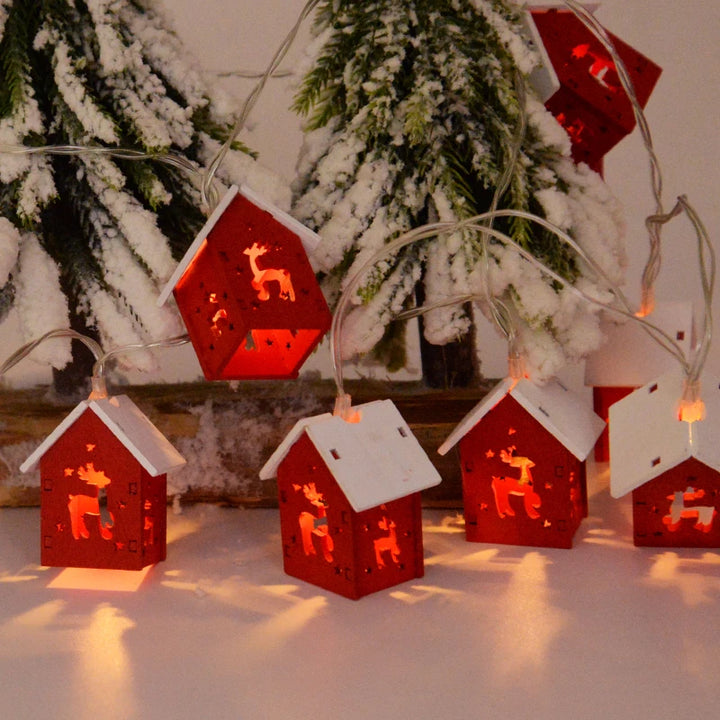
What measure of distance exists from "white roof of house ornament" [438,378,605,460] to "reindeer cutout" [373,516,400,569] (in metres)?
0.10

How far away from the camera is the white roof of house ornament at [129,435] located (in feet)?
3.09

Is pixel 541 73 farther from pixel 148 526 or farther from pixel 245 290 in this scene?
pixel 148 526

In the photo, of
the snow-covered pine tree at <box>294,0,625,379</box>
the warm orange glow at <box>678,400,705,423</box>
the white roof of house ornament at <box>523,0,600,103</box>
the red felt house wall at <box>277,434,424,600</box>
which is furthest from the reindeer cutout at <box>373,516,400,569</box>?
the white roof of house ornament at <box>523,0,600,103</box>

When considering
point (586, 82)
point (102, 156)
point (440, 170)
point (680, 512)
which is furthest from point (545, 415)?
point (102, 156)

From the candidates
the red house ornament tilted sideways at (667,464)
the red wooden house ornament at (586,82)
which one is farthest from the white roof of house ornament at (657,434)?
the red wooden house ornament at (586,82)

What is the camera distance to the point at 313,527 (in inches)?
36.3

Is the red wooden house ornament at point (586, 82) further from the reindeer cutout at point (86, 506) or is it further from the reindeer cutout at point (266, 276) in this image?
the reindeer cutout at point (86, 506)

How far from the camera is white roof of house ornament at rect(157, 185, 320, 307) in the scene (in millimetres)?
900

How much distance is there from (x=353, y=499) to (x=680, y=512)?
1.23ft

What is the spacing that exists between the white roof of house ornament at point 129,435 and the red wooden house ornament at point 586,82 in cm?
60

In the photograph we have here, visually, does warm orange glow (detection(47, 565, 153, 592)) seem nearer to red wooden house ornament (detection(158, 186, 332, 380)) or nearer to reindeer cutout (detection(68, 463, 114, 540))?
reindeer cutout (detection(68, 463, 114, 540))

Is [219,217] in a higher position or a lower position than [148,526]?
higher

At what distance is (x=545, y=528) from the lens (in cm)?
98

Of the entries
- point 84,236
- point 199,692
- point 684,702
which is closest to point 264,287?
point 84,236
